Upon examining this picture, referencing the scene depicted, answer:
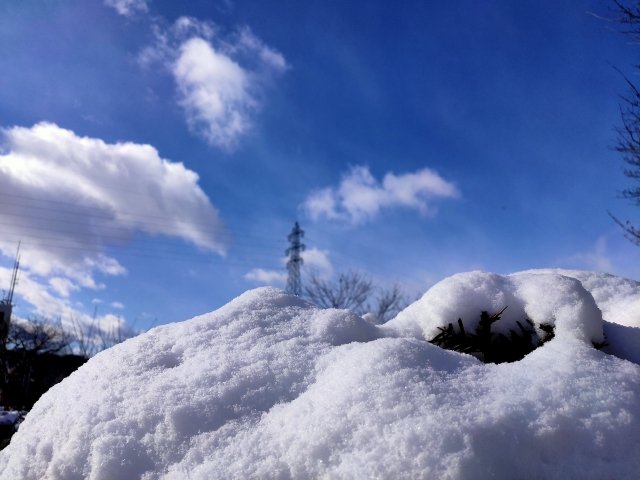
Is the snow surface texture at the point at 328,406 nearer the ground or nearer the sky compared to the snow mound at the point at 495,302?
nearer the ground

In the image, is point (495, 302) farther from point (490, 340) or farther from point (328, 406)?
point (328, 406)

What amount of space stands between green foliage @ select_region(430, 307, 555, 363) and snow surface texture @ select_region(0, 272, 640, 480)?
0.08 meters

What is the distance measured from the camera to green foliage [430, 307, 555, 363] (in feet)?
6.27

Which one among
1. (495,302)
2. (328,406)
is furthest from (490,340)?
(328,406)

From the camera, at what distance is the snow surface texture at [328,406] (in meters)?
1.20

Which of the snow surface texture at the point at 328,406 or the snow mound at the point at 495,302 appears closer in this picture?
the snow surface texture at the point at 328,406

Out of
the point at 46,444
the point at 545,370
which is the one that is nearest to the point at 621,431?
the point at 545,370

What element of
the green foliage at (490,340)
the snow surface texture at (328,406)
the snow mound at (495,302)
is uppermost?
the snow mound at (495,302)

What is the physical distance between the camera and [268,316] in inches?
73.4

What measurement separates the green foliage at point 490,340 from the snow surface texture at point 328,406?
80 mm

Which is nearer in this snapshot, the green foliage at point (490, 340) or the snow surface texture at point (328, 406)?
the snow surface texture at point (328, 406)

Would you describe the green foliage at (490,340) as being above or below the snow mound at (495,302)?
below

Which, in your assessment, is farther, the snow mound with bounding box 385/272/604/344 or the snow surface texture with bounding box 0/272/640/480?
the snow mound with bounding box 385/272/604/344

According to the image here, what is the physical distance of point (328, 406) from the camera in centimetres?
132
